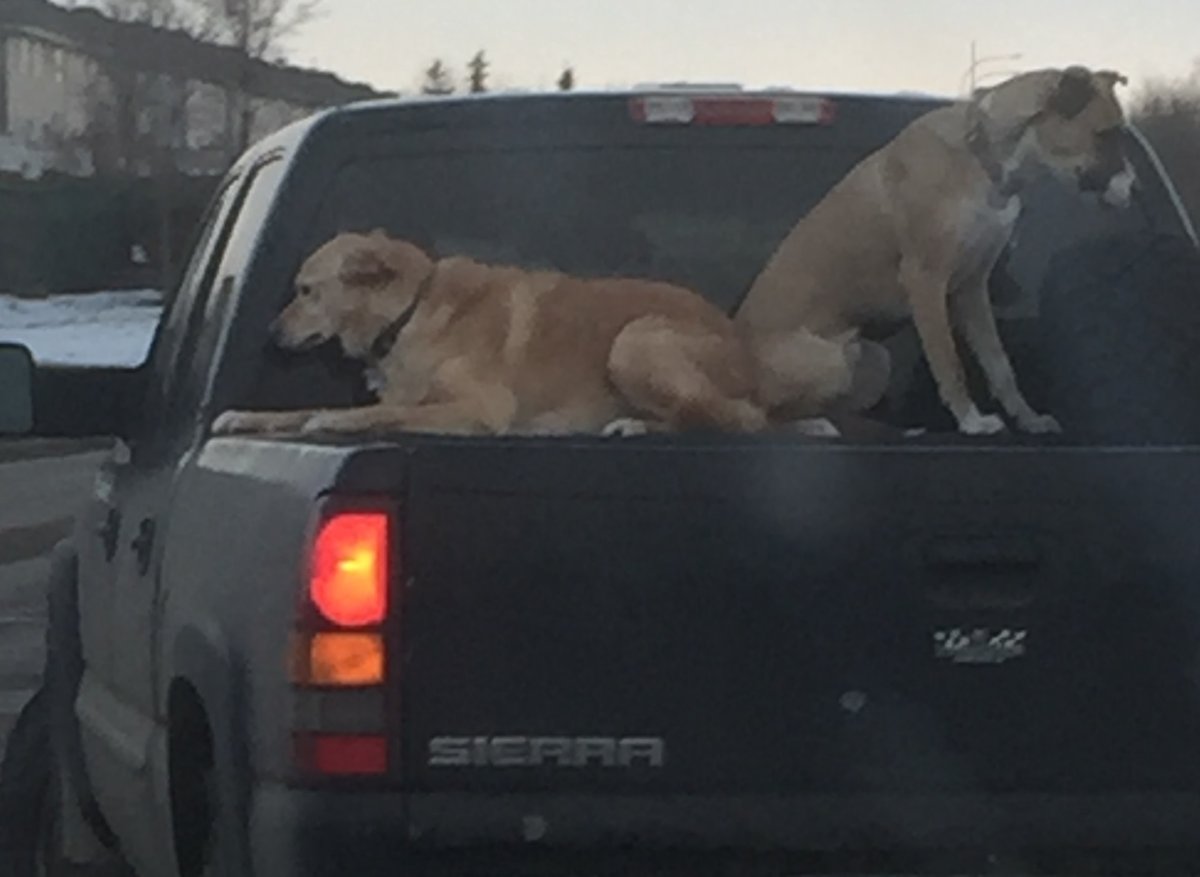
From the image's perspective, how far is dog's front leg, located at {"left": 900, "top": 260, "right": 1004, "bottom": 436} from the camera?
229 inches

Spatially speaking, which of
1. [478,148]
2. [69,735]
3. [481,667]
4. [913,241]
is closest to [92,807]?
[69,735]

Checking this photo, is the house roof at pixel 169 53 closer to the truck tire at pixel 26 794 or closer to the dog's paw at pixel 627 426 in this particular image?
the truck tire at pixel 26 794

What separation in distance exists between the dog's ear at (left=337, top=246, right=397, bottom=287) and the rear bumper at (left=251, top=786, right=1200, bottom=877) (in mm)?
1343

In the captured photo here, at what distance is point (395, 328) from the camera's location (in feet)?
18.1

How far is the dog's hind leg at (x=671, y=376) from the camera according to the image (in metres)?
5.41

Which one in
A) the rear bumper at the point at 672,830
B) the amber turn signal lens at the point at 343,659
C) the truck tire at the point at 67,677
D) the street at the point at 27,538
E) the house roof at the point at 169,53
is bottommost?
the house roof at the point at 169,53

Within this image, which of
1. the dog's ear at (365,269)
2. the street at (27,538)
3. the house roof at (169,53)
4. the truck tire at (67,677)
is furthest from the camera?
the house roof at (169,53)

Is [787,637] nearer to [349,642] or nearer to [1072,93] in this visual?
[349,642]

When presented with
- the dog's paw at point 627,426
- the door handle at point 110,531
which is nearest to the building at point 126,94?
the door handle at point 110,531

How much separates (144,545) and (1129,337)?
206 centimetres

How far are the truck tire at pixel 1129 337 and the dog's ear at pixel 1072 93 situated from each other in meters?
0.62

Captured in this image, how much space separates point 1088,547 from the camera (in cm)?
436

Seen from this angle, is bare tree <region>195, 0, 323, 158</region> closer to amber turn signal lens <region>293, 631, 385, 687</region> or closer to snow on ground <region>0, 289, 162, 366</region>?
snow on ground <region>0, 289, 162, 366</region>

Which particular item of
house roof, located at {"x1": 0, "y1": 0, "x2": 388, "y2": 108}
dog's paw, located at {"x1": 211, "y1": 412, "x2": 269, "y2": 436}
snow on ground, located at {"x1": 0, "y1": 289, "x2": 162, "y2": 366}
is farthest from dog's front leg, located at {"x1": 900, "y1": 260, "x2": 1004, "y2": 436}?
house roof, located at {"x1": 0, "y1": 0, "x2": 388, "y2": 108}
